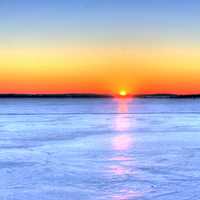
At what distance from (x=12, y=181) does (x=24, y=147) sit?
530 cm

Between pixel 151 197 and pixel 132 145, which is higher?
pixel 151 197

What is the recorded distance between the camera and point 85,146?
47.0 ft

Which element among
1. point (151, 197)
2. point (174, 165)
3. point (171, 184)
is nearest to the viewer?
point (151, 197)

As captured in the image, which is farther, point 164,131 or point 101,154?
point 164,131

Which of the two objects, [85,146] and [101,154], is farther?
[85,146]

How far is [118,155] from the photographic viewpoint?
12234 millimetres

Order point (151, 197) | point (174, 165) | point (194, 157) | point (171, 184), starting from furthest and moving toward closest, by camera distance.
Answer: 1. point (194, 157)
2. point (174, 165)
3. point (171, 184)
4. point (151, 197)

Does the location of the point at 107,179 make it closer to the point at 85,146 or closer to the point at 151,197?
the point at 151,197

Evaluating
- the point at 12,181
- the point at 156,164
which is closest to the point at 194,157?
the point at 156,164

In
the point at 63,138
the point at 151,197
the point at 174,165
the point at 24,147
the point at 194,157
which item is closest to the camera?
the point at 151,197

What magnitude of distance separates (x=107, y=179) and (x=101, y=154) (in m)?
3.42

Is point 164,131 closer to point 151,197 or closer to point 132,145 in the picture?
point 132,145

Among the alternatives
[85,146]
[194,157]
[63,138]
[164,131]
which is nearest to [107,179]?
[194,157]

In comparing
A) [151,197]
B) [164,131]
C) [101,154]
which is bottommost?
[164,131]
